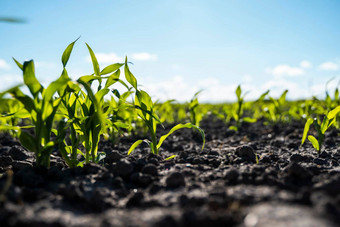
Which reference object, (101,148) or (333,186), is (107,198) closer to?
(333,186)

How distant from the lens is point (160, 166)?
6.43 ft

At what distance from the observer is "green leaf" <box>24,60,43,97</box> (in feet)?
5.04

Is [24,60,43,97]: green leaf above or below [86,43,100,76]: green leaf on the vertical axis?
below

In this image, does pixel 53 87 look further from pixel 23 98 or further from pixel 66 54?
pixel 66 54

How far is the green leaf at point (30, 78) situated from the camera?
1.54 metres

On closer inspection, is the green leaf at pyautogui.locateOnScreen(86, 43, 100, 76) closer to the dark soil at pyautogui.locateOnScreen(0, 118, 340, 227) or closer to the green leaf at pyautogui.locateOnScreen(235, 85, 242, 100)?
the dark soil at pyautogui.locateOnScreen(0, 118, 340, 227)

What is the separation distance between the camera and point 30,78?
1.56 meters

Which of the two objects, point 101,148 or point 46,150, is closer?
point 46,150

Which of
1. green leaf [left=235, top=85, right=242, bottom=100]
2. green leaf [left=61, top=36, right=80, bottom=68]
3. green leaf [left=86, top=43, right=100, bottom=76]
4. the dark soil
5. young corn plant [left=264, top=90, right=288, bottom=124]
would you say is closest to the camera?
the dark soil

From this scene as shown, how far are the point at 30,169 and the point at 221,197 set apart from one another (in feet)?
3.85

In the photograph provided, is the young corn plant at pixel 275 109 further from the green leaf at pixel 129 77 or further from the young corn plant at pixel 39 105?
the young corn plant at pixel 39 105

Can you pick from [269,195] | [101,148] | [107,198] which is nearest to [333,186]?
[269,195]

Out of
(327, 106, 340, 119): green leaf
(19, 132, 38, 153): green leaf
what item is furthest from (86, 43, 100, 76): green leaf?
(327, 106, 340, 119): green leaf

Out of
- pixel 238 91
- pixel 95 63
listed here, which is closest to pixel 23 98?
pixel 95 63
